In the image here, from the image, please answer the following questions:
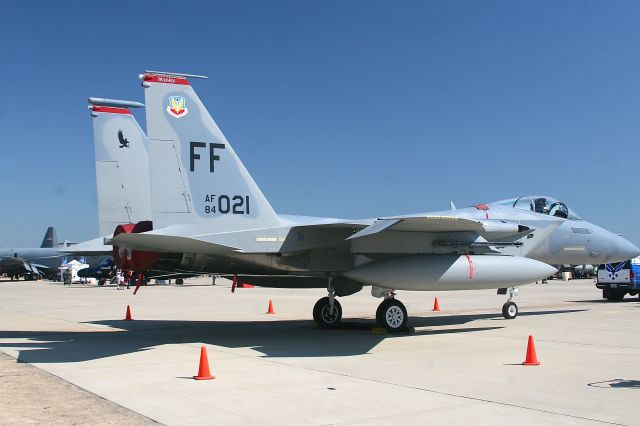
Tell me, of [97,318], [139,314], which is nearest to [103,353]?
[97,318]

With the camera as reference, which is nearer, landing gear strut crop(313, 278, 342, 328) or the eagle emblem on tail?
the eagle emblem on tail

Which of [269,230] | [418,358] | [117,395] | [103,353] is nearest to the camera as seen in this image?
[117,395]

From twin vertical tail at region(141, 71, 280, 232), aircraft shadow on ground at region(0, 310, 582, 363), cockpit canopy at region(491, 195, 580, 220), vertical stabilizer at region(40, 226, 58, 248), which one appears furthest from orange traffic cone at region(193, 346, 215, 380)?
vertical stabilizer at region(40, 226, 58, 248)

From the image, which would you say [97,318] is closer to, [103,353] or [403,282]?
[103,353]

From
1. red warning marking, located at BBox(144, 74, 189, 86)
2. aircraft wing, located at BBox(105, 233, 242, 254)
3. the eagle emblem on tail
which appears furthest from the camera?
the eagle emblem on tail

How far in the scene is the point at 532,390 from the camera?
723 cm

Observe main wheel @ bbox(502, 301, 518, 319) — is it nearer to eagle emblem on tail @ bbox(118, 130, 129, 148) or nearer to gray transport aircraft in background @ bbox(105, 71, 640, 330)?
gray transport aircraft in background @ bbox(105, 71, 640, 330)

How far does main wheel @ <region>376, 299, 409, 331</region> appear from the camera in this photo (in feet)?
43.1

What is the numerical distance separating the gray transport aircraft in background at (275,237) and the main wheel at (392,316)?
0.02 meters

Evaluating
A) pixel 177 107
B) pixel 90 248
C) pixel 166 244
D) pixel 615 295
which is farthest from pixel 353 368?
pixel 615 295

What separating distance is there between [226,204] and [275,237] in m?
1.17

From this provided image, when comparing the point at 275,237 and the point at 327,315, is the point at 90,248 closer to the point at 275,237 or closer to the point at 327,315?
the point at 275,237

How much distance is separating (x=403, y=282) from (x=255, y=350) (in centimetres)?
320

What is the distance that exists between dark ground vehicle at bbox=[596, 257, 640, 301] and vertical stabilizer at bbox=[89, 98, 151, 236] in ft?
55.1
